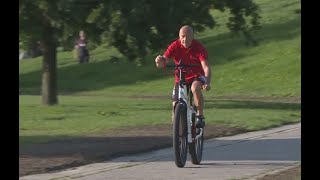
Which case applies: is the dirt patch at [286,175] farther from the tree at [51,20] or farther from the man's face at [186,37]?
the tree at [51,20]

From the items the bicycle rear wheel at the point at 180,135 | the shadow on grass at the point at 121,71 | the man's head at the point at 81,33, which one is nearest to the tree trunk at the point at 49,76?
the man's head at the point at 81,33

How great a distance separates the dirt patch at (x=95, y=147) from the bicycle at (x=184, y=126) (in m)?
1.25

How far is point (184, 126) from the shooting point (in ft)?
36.7

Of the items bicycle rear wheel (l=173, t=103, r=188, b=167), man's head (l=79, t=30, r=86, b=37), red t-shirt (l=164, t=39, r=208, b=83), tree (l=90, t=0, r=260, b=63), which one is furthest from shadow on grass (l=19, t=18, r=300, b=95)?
bicycle rear wheel (l=173, t=103, r=188, b=167)

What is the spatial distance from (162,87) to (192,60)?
23355 mm

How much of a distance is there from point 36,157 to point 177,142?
2062mm

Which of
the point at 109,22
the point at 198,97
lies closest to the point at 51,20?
the point at 109,22

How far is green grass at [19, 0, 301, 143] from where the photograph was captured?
1806 cm

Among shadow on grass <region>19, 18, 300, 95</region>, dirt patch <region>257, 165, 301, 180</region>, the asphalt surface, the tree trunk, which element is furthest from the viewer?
shadow on grass <region>19, 18, 300, 95</region>

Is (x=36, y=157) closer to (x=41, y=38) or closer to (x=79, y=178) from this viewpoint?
(x=79, y=178)

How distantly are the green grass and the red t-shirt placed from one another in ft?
12.6

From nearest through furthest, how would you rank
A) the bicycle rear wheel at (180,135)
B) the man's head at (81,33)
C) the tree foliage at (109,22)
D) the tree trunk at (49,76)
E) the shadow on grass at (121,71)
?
the bicycle rear wheel at (180,135) → the tree foliage at (109,22) → the man's head at (81,33) → the tree trunk at (49,76) → the shadow on grass at (121,71)

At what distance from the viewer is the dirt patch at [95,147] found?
37.0 feet

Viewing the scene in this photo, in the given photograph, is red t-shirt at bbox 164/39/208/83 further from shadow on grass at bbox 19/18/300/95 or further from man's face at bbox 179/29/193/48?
shadow on grass at bbox 19/18/300/95
